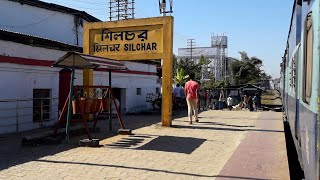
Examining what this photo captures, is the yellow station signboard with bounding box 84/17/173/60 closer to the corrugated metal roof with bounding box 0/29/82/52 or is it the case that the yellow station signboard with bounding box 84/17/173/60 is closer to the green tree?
the corrugated metal roof with bounding box 0/29/82/52

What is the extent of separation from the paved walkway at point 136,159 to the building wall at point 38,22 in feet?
33.2

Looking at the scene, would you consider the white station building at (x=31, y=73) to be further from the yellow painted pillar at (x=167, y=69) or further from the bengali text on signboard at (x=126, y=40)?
the yellow painted pillar at (x=167, y=69)

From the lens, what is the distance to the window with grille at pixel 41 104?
12820mm

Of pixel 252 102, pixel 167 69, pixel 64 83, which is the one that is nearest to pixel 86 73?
pixel 64 83

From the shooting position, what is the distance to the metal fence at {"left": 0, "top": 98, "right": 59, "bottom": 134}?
11.3m

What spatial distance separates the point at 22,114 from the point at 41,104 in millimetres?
703

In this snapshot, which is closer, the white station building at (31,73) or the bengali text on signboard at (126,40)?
the white station building at (31,73)

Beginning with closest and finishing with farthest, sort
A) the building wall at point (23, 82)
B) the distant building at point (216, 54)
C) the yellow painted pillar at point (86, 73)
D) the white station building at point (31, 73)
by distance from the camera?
the building wall at point (23, 82)
the white station building at point (31, 73)
the yellow painted pillar at point (86, 73)
the distant building at point (216, 54)

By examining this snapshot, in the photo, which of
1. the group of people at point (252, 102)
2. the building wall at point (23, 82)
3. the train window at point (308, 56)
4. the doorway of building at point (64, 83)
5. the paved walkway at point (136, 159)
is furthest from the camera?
the group of people at point (252, 102)

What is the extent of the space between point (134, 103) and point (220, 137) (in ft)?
34.8

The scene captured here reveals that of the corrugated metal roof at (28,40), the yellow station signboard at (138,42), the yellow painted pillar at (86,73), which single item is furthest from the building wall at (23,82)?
the yellow station signboard at (138,42)

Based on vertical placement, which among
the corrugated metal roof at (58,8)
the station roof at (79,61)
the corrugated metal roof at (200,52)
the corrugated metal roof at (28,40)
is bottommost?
the station roof at (79,61)

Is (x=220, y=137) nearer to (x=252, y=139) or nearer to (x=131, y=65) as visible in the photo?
(x=252, y=139)

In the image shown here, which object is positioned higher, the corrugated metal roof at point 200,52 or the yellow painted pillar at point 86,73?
the corrugated metal roof at point 200,52
